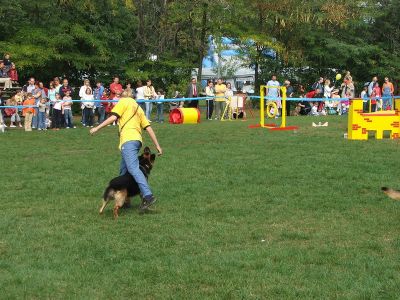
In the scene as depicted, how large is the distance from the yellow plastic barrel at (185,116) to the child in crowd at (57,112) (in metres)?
4.63

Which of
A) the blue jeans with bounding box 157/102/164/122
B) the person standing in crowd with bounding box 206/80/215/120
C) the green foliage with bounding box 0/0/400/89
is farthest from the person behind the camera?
the green foliage with bounding box 0/0/400/89

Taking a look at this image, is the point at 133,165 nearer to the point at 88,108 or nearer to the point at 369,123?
the point at 369,123

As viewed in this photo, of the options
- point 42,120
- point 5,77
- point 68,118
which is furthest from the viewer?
point 5,77

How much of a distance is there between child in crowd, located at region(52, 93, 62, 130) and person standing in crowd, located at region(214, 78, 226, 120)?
6.83 m

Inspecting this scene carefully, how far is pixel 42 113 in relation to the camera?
21391mm

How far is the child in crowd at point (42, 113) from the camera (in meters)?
20.9

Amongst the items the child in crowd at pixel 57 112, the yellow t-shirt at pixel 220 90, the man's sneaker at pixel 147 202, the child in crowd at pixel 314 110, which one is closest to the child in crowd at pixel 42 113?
the child in crowd at pixel 57 112

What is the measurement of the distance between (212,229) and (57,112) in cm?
1555

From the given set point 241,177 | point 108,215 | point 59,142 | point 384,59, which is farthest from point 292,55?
point 108,215

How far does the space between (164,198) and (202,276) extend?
12.7 feet

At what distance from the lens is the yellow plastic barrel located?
2356 centimetres

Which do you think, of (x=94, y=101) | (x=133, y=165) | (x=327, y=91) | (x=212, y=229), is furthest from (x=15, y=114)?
(x=212, y=229)

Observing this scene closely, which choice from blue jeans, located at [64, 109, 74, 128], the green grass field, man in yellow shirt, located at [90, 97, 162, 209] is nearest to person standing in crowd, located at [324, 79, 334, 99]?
blue jeans, located at [64, 109, 74, 128]

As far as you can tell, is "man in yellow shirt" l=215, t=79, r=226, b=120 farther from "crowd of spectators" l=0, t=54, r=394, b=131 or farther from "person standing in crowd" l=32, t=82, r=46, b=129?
"person standing in crowd" l=32, t=82, r=46, b=129
